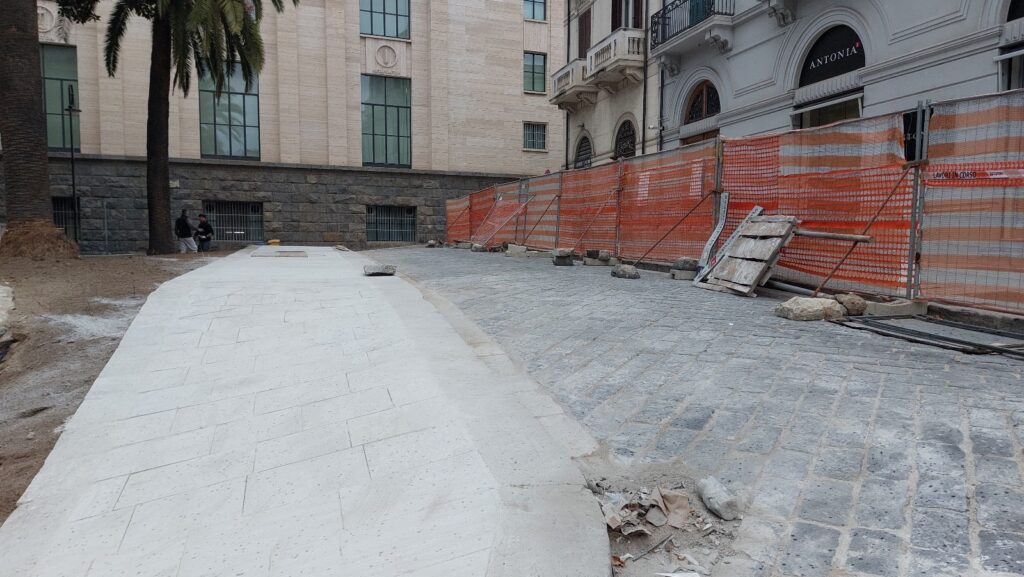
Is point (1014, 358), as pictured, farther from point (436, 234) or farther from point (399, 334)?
point (436, 234)

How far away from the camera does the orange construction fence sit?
5824 mm

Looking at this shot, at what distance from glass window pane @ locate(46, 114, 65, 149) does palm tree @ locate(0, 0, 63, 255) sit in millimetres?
16632

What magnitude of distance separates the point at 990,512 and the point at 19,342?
723 centimetres

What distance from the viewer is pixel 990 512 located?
98.4 inches

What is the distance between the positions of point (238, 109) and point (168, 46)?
11.0 meters

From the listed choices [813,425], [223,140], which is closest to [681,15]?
[813,425]

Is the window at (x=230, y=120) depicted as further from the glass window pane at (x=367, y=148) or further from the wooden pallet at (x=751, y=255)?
the wooden pallet at (x=751, y=255)

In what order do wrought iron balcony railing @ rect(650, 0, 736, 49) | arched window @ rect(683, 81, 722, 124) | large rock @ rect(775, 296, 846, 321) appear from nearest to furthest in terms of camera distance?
large rock @ rect(775, 296, 846, 321) < wrought iron balcony railing @ rect(650, 0, 736, 49) < arched window @ rect(683, 81, 722, 124)

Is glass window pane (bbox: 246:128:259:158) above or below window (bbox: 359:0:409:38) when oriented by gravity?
below

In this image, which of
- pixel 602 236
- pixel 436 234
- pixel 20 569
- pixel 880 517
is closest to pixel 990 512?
pixel 880 517

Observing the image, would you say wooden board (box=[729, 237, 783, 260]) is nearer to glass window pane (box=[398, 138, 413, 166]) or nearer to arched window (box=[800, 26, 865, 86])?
arched window (box=[800, 26, 865, 86])

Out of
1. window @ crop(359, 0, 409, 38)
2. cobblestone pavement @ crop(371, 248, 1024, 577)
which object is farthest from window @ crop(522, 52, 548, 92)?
cobblestone pavement @ crop(371, 248, 1024, 577)

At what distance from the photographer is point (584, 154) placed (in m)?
27.5

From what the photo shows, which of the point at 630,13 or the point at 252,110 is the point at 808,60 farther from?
the point at 252,110
